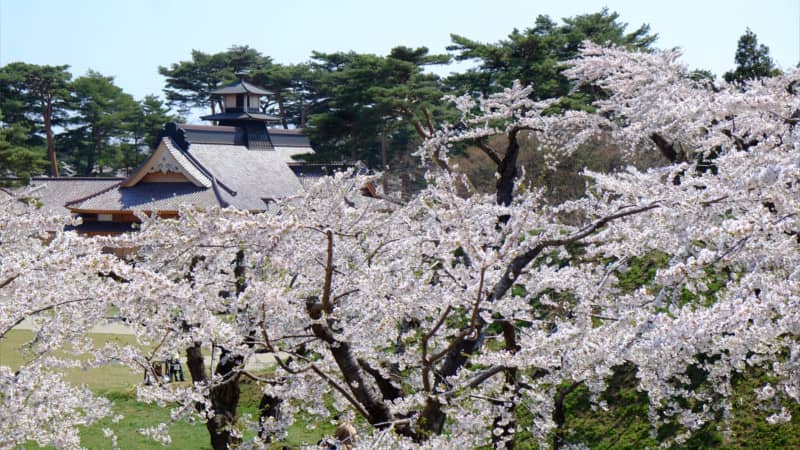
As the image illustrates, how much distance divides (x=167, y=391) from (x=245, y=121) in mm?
31074

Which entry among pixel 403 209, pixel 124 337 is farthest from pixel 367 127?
pixel 403 209

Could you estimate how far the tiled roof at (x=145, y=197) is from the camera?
1113 inches

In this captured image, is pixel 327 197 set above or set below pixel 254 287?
above

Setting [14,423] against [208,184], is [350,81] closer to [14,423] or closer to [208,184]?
[208,184]

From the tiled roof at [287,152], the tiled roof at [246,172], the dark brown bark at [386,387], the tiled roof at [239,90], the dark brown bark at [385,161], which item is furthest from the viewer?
the tiled roof at [239,90]

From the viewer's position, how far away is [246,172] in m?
32.1

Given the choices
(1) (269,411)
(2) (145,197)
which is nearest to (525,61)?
(1) (269,411)

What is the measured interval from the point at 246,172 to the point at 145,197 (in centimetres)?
426

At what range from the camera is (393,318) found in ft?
14.5

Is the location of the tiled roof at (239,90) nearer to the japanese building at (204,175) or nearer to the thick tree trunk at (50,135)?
the japanese building at (204,175)

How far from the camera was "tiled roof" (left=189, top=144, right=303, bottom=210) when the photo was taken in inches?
1184

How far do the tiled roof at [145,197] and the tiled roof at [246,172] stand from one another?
775 millimetres

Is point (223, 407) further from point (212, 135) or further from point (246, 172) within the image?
point (212, 135)

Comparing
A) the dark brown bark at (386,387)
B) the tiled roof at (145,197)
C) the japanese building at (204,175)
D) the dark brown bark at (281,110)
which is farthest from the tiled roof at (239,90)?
the dark brown bark at (386,387)
